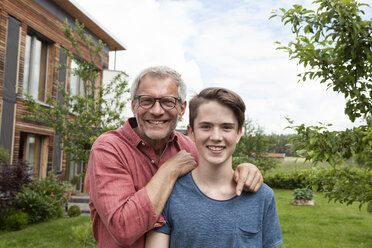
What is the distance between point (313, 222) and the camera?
11.8 meters

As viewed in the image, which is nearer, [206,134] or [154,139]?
[206,134]

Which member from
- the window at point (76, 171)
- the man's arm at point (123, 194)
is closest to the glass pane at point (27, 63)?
the window at point (76, 171)

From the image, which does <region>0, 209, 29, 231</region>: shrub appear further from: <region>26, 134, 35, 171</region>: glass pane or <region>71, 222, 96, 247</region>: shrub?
<region>26, 134, 35, 171</region>: glass pane

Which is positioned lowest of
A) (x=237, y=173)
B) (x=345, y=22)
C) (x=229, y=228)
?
(x=229, y=228)

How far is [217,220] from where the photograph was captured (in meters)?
2.11

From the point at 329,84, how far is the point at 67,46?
13.0 meters

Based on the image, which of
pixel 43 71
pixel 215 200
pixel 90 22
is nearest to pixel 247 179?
pixel 215 200

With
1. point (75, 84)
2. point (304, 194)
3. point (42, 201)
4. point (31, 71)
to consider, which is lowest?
point (304, 194)

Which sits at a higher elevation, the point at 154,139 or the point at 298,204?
the point at 154,139

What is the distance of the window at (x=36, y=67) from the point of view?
44.7 ft

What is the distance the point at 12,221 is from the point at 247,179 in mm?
9220

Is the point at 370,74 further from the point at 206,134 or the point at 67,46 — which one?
the point at 67,46

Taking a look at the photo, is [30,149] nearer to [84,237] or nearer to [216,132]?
[84,237]

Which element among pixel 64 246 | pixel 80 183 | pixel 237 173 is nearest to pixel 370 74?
pixel 237 173
